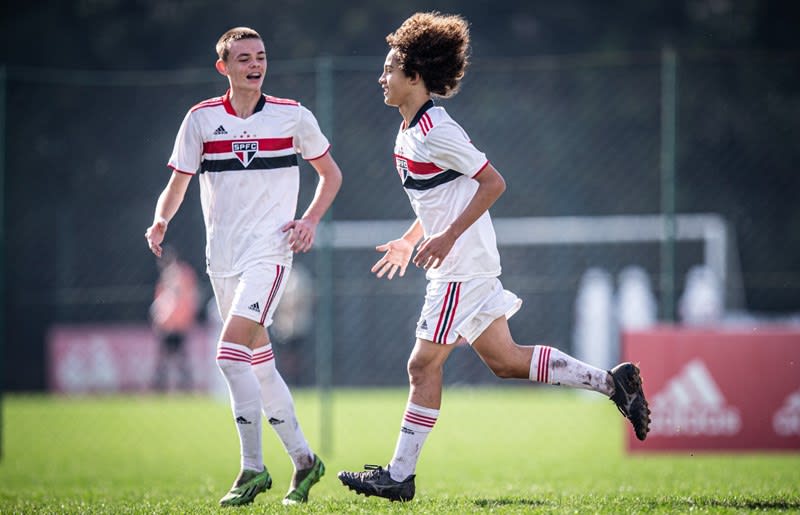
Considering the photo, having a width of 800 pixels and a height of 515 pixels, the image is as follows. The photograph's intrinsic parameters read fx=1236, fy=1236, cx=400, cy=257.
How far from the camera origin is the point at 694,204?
76.5 ft

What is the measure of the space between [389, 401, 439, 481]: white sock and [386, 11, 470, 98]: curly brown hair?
5.13 ft

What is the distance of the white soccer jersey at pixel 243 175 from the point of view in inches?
244

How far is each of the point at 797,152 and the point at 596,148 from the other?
23.5ft

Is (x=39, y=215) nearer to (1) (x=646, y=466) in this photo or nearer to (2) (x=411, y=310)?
(2) (x=411, y=310)

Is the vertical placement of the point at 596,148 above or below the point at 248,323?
above

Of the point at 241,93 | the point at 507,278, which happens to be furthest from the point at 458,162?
the point at 507,278

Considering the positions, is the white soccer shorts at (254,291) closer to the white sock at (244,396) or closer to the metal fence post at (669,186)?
the white sock at (244,396)

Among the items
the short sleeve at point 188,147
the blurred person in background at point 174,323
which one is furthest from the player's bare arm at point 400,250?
the blurred person in background at point 174,323

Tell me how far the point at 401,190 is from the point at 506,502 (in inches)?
672

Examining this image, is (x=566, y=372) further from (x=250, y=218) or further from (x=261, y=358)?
Answer: (x=250, y=218)

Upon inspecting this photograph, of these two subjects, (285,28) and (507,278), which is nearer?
(507,278)

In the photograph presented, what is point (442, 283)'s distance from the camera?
5.93 metres

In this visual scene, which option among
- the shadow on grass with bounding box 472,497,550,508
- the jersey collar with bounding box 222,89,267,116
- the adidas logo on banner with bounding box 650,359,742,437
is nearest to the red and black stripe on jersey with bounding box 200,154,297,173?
the jersey collar with bounding box 222,89,267,116

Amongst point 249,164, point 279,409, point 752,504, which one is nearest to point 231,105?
point 249,164
